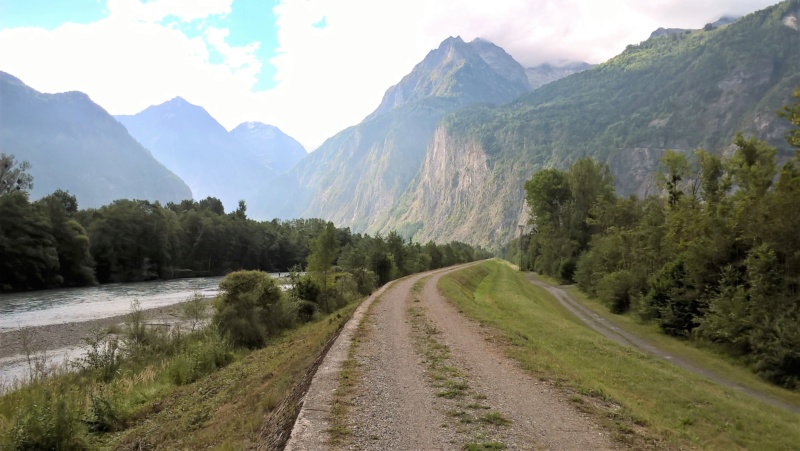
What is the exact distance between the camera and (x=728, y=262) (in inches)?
1030

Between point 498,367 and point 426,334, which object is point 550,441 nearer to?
point 498,367

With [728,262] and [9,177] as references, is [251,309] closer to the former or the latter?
[728,262]

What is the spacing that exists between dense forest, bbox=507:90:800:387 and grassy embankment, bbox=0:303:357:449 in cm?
1976

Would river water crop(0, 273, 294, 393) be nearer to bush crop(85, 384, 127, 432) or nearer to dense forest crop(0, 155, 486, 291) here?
dense forest crop(0, 155, 486, 291)

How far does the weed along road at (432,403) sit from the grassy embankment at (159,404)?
6.02 feet

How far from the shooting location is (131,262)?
270 feet

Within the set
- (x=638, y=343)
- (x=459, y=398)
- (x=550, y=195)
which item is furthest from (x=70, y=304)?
(x=550, y=195)

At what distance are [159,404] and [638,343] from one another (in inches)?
1023

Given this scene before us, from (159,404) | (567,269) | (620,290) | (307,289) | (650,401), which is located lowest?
(159,404)

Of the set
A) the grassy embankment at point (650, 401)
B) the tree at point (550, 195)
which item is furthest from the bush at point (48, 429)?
the tree at point (550, 195)

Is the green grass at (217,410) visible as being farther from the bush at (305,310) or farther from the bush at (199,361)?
the bush at (305,310)

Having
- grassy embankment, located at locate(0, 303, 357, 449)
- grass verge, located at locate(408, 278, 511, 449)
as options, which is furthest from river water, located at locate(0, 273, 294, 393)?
grass verge, located at locate(408, 278, 511, 449)

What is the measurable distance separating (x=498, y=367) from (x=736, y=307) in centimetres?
1638

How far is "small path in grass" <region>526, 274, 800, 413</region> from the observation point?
17.5 metres
